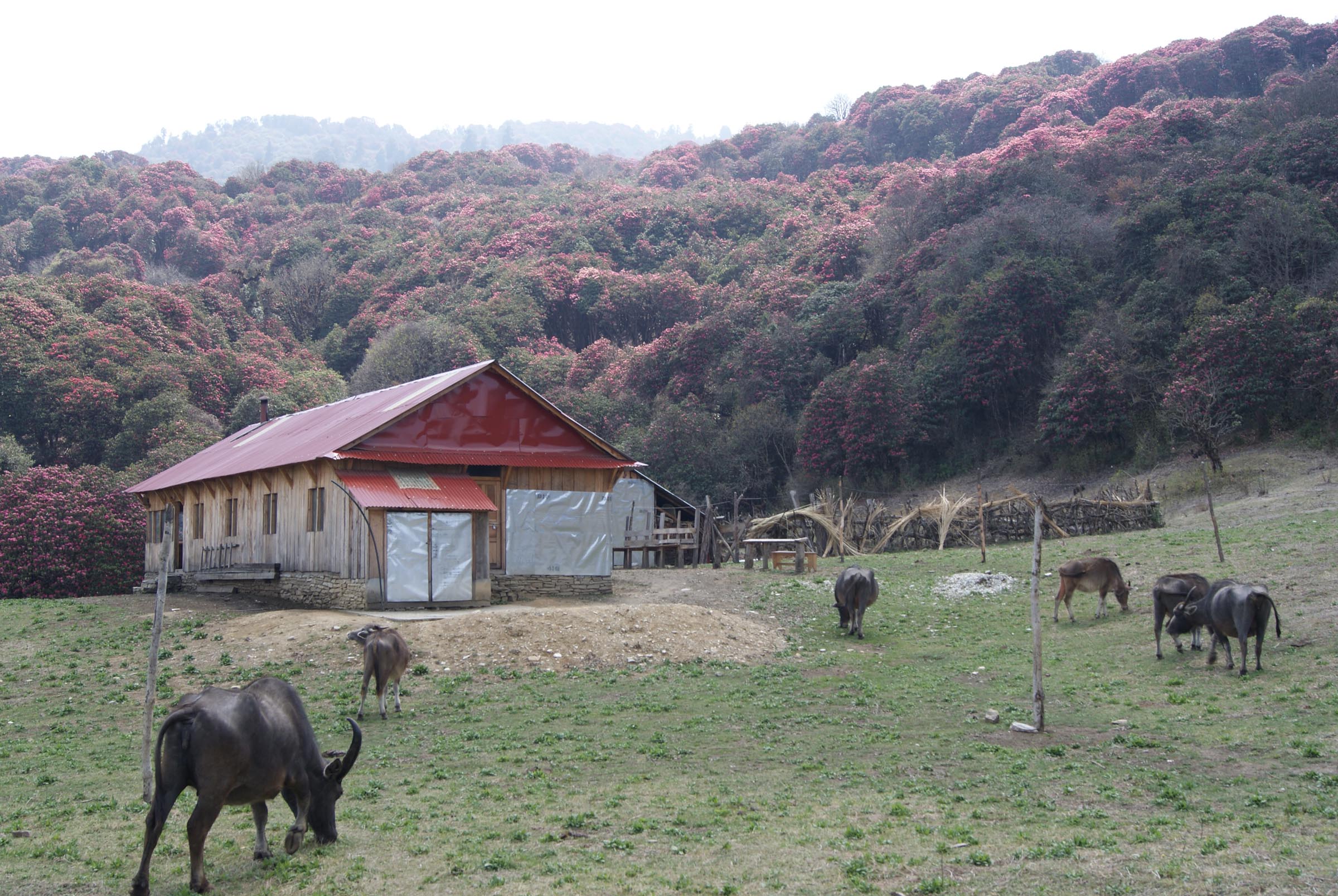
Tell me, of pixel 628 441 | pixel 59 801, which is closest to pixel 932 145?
pixel 628 441

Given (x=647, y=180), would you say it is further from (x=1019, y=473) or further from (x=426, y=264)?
(x=1019, y=473)

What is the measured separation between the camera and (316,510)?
26.3 m

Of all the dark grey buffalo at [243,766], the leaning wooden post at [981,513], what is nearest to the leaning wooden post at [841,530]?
the leaning wooden post at [981,513]

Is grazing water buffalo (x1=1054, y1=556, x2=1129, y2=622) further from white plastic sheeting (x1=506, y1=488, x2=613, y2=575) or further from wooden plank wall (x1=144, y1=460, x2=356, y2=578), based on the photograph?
Result: wooden plank wall (x1=144, y1=460, x2=356, y2=578)

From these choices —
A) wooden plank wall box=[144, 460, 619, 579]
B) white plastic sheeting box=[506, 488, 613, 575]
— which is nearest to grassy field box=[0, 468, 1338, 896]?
wooden plank wall box=[144, 460, 619, 579]

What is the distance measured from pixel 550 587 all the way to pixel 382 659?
1257 centimetres

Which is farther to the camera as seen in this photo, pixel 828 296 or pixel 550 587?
pixel 828 296

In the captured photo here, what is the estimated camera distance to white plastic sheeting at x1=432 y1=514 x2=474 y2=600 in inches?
961

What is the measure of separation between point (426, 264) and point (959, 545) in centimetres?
4934

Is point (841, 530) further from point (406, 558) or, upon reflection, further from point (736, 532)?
point (406, 558)

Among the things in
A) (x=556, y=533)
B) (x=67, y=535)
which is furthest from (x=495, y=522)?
(x=67, y=535)

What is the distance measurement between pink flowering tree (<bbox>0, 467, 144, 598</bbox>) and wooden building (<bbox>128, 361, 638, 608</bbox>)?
27.8ft

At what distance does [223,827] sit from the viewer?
9.87 meters

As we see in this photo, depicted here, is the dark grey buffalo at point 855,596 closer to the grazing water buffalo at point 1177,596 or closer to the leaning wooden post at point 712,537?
the grazing water buffalo at point 1177,596
